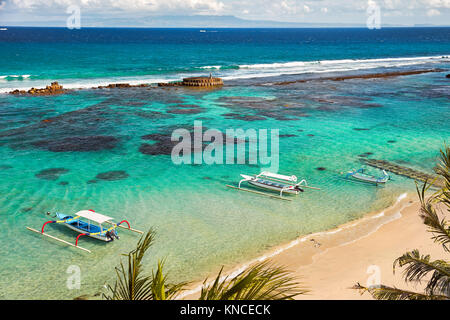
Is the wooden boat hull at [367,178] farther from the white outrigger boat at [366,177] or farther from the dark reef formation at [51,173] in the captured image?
the dark reef formation at [51,173]

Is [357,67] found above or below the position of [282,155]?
above

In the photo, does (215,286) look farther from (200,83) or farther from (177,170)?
(200,83)

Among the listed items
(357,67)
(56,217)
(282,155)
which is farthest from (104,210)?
(357,67)

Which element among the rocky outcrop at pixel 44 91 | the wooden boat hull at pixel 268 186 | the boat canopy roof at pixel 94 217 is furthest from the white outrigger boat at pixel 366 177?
the rocky outcrop at pixel 44 91

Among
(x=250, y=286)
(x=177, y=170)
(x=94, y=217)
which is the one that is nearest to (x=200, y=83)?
(x=177, y=170)

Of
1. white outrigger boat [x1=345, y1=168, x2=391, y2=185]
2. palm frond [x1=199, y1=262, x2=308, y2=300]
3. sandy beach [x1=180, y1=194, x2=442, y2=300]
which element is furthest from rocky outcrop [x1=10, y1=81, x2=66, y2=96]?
palm frond [x1=199, y1=262, x2=308, y2=300]

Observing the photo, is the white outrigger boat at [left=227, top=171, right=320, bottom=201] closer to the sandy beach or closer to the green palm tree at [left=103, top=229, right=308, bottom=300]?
the sandy beach

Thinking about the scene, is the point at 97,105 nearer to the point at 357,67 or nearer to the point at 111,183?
the point at 111,183
